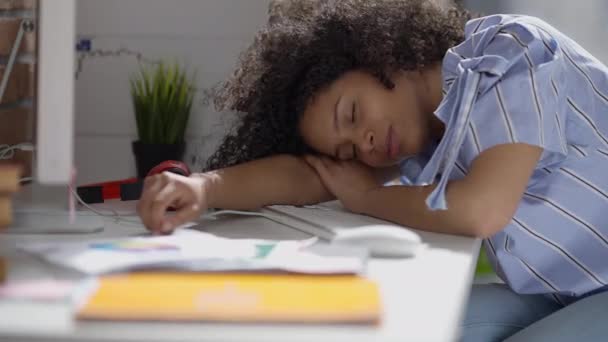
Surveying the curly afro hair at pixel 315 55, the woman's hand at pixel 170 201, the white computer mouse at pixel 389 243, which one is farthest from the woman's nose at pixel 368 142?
the white computer mouse at pixel 389 243

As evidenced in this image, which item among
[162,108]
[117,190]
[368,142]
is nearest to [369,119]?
[368,142]

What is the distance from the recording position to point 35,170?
94 centimetres

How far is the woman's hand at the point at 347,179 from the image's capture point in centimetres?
133

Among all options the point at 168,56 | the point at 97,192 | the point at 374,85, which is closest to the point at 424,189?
the point at 374,85

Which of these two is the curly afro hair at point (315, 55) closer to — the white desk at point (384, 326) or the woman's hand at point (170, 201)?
the woman's hand at point (170, 201)

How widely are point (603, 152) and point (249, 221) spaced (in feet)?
1.71

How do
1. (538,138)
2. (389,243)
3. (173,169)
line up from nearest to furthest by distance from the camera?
(389,243) < (538,138) < (173,169)

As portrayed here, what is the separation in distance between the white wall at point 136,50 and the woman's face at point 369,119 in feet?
4.62

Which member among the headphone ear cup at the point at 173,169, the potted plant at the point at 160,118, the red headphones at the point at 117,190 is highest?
the headphone ear cup at the point at 173,169

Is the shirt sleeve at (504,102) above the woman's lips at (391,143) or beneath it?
above

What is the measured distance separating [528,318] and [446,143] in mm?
428

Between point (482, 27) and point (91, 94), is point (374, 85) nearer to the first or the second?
point (482, 27)

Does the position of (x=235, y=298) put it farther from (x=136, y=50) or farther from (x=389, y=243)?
(x=136, y=50)

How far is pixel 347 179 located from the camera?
1.37 metres
